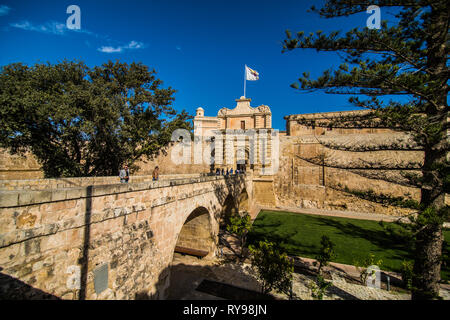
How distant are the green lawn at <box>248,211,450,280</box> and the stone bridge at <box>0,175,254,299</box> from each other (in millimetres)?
5834

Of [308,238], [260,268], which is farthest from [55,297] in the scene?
[308,238]

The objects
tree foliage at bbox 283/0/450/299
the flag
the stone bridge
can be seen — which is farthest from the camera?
the flag

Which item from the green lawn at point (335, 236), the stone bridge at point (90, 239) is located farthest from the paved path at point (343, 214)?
the stone bridge at point (90, 239)

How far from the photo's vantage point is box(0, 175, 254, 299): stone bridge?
254cm

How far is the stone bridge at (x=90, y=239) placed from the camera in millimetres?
2545

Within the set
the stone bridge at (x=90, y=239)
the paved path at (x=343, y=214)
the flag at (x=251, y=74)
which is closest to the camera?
the stone bridge at (x=90, y=239)

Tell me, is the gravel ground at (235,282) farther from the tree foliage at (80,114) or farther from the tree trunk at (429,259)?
the tree foliage at (80,114)

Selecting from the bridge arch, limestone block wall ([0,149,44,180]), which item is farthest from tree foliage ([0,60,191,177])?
limestone block wall ([0,149,44,180])

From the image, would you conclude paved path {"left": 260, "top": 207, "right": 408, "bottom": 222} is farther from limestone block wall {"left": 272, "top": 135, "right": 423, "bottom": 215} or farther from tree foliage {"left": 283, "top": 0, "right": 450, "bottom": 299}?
tree foliage {"left": 283, "top": 0, "right": 450, "bottom": 299}

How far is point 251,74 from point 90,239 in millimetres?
19747

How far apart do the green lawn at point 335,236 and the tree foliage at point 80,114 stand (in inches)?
410
